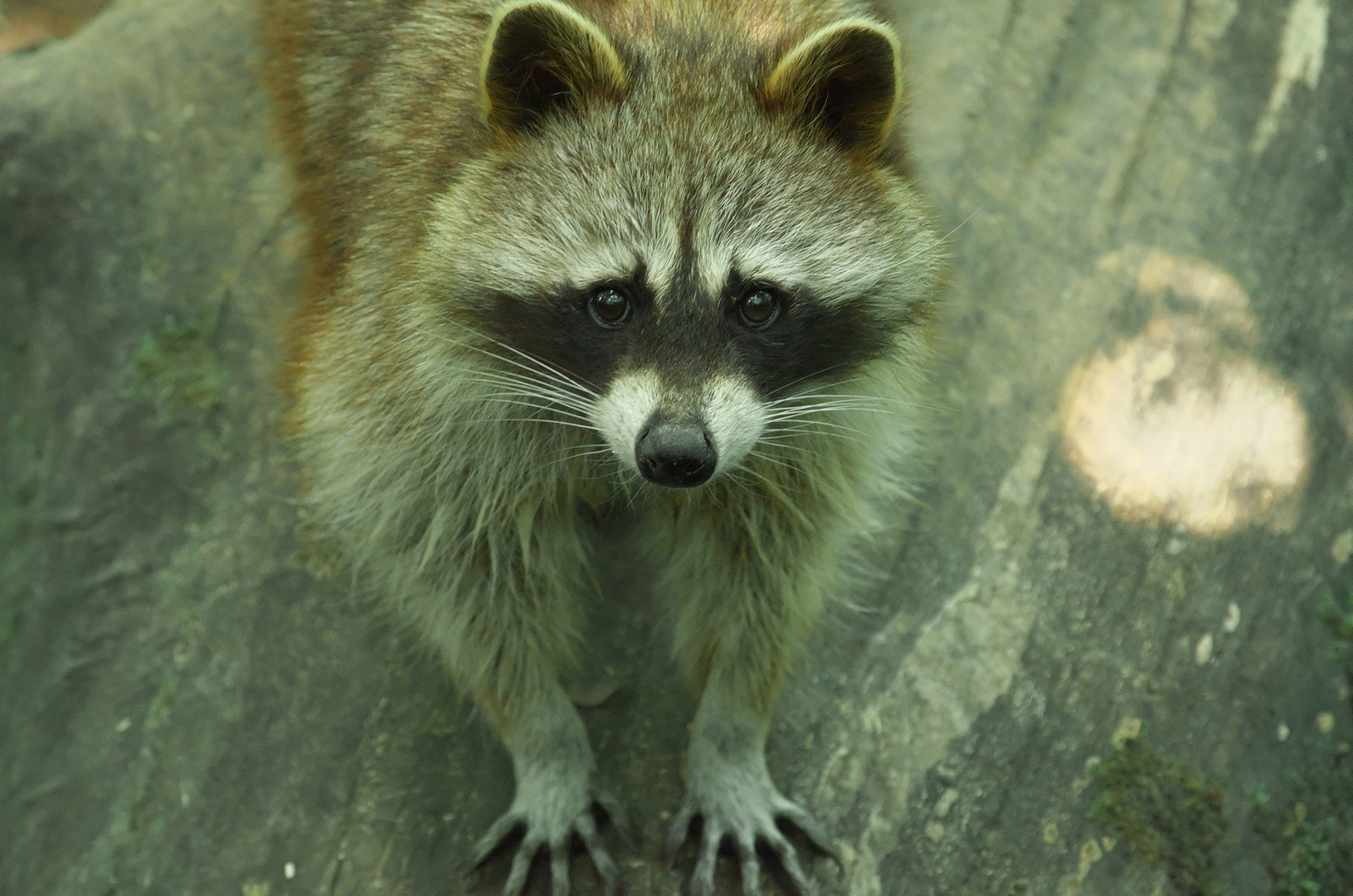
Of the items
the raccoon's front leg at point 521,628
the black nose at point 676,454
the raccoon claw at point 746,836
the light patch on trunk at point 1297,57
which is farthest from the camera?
the light patch on trunk at point 1297,57

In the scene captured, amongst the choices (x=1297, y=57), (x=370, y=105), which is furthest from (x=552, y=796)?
(x=1297, y=57)

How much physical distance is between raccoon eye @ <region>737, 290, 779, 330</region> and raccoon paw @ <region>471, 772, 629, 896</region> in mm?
1004

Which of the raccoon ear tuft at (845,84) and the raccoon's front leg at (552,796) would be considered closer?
the raccoon ear tuft at (845,84)

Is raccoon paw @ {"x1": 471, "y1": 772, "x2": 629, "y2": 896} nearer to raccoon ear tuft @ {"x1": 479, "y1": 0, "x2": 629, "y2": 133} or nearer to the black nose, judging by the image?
the black nose

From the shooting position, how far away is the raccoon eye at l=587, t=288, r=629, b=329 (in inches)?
71.7

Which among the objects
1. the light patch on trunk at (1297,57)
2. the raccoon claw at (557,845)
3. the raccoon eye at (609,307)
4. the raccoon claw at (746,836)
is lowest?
the raccoon claw at (557,845)

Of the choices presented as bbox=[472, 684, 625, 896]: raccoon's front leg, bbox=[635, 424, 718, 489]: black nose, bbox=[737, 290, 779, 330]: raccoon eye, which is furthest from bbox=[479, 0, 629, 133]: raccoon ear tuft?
bbox=[472, 684, 625, 896]: raccoon's front leg

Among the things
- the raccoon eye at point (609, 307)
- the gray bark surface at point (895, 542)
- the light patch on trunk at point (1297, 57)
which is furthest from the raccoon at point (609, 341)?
the light patch on trunk at point (1297, 57)

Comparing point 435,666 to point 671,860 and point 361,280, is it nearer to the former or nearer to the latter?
point 671,860

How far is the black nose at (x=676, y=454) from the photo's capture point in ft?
5.61

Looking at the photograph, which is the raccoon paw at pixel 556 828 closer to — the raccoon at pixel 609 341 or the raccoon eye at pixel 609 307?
the raccoon at pixel 609 341

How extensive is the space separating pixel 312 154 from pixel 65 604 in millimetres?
1272

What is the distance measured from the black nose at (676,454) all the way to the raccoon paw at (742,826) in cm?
76

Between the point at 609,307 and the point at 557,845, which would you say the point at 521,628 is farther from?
the point at 609,307
